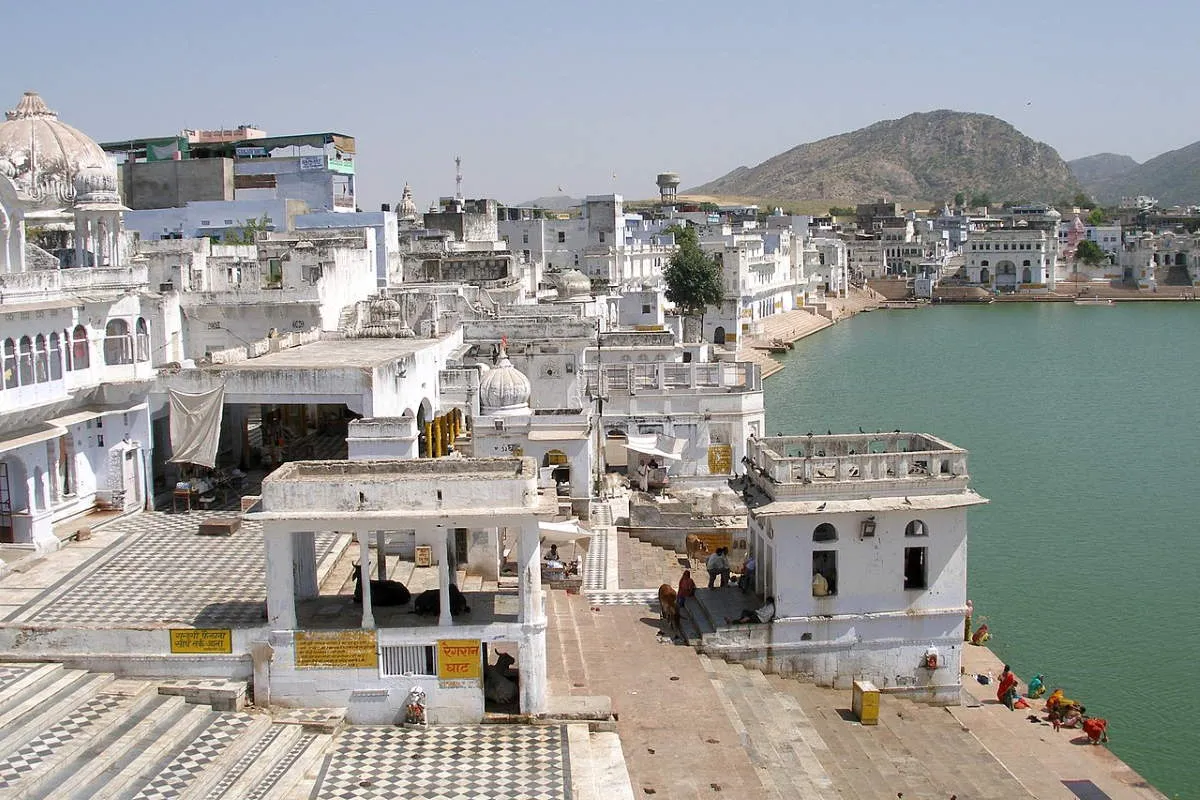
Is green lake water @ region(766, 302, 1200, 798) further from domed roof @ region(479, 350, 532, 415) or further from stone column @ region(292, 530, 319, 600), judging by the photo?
stone column @ region(292, 530, 319, 600)

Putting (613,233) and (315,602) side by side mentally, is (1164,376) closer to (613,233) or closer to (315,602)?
(613,233)

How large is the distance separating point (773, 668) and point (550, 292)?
2622 cm

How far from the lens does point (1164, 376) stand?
5016cm

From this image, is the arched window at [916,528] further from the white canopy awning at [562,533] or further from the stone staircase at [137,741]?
the stone staircase at [137,741]

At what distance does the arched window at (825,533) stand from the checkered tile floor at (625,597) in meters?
2.54

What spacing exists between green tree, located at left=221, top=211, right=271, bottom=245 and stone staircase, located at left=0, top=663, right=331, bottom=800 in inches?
1097

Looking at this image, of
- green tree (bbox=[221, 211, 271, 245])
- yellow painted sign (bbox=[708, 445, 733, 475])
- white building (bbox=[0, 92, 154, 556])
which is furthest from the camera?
green tree (bbox=[221, 211, 271, 245])

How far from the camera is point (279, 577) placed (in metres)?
12.0

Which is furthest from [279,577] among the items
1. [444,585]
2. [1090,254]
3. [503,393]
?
[1090,254]

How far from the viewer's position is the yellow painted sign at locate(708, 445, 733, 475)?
82.5ft

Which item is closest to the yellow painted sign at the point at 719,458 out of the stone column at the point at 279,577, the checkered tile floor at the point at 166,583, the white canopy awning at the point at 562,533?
the white canopy awning at the point at 562,533

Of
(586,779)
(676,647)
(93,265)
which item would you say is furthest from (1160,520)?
(93,265)

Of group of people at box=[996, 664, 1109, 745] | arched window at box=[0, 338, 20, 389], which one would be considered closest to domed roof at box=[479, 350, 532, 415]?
arched window at box=[0, 338, 20, 389]

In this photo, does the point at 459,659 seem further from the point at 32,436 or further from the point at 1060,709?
the point at 1060,709
